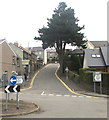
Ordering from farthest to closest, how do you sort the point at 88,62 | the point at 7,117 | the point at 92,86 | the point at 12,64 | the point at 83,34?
the point at 83,34 < the point at 12,64 < the point at 88,62 < the point at 92,86 < the point at 7,117

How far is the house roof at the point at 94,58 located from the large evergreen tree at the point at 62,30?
4.27 m

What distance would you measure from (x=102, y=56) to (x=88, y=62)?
4.02m

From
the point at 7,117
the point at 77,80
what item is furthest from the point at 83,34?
the point at 7,117

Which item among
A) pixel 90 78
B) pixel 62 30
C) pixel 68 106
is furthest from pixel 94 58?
pixel 68 106

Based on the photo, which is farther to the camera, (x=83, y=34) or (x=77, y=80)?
(x=83, y=34)

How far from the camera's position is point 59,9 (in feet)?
179

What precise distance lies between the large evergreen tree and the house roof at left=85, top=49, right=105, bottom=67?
4274 millimetres

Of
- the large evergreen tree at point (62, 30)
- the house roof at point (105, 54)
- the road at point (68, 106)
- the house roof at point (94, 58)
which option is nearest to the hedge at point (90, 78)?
the road at point (68, 106)

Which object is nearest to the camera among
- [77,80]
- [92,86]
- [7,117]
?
[7,117]

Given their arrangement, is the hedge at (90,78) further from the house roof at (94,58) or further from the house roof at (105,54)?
the house roof at (105,54)

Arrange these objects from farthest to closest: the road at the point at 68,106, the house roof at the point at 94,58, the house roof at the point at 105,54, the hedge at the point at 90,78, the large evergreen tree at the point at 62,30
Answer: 1. the large evergreen tree at the point at 62,30
2. the house roof at the point at 105,54
3. the house roof at the point at 94,58
4. the hedge at the point at 90,78
5. the road at the point at 68,106

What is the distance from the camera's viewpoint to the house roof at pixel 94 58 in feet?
146

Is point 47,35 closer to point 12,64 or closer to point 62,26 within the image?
point 62,26

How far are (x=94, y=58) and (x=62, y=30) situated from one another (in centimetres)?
890
